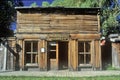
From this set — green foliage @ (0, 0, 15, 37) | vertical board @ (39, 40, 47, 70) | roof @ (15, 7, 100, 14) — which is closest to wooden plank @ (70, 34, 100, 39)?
roof @ (15, 7, 100, 14)

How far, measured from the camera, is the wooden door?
2559 cm

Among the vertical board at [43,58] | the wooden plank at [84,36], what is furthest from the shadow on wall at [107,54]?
the vertical board at [43,58]

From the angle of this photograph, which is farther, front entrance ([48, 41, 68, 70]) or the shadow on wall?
the shadow on wall

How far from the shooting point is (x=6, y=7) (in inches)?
1713

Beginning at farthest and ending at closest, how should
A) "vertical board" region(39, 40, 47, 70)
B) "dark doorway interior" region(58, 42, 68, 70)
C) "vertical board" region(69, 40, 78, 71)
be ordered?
1. "dark doorway interior" region(58, 42, 68, 70)
2. "vertical board" region(69, 40, 78, 71)
3. "vertical board" region(39, 40, 47, 70)

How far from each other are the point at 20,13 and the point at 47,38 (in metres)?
2.87

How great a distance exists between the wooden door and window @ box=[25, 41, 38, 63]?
3.35ft

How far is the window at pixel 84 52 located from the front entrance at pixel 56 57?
126cm

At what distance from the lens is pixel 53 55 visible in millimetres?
25844

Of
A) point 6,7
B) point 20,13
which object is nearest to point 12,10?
point 6,7

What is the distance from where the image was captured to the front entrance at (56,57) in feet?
84.0

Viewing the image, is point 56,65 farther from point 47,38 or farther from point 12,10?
point 12,10

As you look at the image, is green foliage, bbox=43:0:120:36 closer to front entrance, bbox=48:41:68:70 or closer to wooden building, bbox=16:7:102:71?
wooden building, bbox=16:7:102:71

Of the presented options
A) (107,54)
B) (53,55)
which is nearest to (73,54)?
(53,55)
